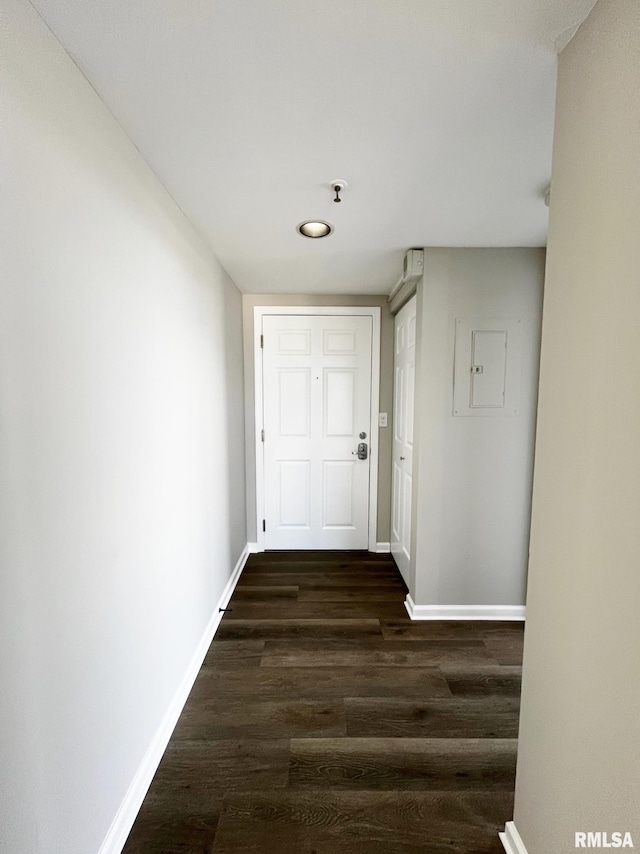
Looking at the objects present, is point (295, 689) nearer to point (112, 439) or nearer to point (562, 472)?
point (112, 439)

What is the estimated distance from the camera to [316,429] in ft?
10.3

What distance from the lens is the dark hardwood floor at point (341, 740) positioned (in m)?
1.17

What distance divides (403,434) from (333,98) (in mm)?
2045

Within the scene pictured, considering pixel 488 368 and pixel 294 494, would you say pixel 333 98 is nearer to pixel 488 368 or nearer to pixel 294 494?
pixel 488 368

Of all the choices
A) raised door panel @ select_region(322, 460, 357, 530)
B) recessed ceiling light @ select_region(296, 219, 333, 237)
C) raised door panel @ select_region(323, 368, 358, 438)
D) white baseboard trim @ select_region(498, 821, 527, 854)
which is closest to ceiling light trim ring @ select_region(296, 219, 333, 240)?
recessed ceiling light @ select_region(296, 219, 333, 237)

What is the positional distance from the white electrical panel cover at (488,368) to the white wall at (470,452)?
1.6 inches

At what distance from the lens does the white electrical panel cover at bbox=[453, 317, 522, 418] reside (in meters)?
2.11

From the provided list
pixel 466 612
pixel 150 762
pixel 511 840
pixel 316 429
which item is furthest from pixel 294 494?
pixel 511 840

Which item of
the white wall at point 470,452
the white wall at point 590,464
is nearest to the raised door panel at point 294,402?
the white wall at point 470,452

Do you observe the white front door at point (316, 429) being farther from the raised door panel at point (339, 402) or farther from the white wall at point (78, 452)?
the white wall at point (78, 452)

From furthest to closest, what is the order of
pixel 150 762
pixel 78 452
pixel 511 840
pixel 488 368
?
pixel 488 368
pixel 150 762
pixel 511 840
pixel 78 452

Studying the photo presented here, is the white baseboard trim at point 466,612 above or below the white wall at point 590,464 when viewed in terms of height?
below

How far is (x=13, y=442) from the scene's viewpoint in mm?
747

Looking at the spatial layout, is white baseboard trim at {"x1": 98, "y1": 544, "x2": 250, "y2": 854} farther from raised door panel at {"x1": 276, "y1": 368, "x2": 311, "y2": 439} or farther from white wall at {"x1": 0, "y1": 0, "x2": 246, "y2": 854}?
raised door panel at {"x1": 276, "y1": 368, "x2": 311, "y2": 439}
